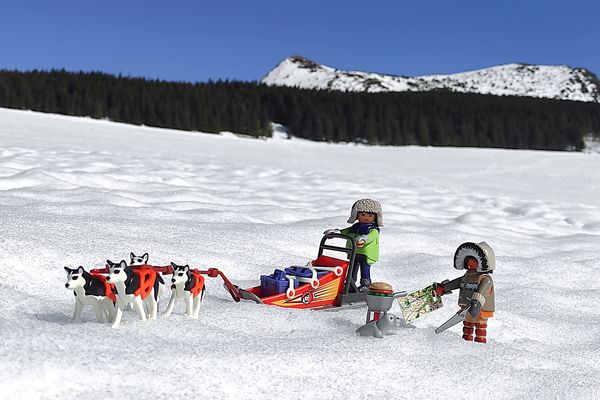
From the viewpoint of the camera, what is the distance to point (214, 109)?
51.1 meters

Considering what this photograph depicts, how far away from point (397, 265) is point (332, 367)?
3066mm

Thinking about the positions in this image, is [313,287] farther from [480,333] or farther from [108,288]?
[108,288]

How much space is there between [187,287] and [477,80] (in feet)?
562

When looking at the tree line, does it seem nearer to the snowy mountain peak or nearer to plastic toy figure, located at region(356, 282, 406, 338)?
plastic toy figure, located at region(356, 282, 406, 338)

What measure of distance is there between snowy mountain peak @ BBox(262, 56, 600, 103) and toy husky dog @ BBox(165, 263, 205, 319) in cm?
14606

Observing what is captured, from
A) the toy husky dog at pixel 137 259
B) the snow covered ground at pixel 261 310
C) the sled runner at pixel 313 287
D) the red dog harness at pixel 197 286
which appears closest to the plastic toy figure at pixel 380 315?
the snow covered ground at pixel 261 310

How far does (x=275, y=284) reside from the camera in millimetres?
3760

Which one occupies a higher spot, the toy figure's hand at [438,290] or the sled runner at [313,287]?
the toy figure's hand at [438,290]

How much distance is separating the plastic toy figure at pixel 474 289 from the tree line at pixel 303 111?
151 feet

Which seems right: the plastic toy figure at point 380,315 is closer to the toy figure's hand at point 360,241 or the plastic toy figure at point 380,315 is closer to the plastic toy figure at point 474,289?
the plastic toy figure at point 474,289

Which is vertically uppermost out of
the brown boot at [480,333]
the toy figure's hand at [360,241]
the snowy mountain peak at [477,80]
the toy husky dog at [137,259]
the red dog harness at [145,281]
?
the snowy mountain peak at [477,80]

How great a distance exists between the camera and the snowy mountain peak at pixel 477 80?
152500 millimetres

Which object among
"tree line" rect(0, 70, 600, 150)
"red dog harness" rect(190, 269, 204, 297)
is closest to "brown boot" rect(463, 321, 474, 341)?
"red dog harness" rect(190, 269, 204, 297)

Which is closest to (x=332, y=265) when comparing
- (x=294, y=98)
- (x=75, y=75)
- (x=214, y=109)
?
(x=214, y=109)
